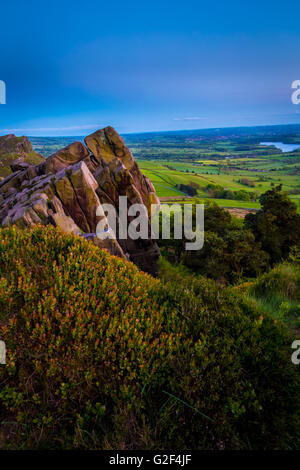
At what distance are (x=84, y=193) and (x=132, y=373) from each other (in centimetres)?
1480

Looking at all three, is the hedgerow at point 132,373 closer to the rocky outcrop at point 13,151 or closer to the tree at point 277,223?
the tree at point 277,223

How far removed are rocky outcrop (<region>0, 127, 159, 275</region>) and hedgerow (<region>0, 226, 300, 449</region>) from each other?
167 inches

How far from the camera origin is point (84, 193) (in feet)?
54.0

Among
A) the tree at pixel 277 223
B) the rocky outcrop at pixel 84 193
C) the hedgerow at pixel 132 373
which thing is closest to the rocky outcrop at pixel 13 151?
the rocky outcrop at pixel 84 193

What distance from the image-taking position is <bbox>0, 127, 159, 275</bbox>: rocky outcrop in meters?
11.7

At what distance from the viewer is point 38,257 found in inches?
207

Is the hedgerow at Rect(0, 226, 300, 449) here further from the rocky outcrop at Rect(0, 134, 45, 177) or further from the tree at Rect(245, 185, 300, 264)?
the rocky outcrop at Rect(0, 134, 45, 177)

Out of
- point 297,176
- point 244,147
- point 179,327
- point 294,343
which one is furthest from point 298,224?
point 244,147

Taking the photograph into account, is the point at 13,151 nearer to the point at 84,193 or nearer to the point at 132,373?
the point at 84,193

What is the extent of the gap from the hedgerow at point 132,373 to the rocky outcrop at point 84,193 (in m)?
4.24

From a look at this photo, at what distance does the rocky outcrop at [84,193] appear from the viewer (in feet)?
38.5

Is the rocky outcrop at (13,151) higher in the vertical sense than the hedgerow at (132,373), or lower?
higher
